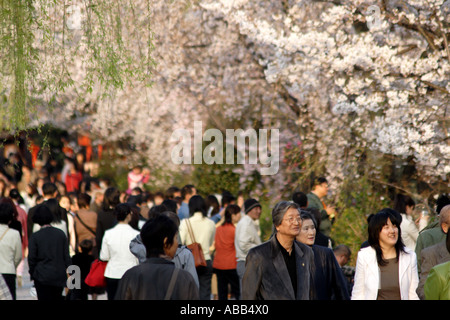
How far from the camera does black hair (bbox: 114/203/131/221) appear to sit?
809 cm

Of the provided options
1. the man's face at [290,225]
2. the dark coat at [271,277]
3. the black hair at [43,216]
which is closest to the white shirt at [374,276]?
the dark coat at [271,277]

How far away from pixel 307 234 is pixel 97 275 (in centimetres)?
305

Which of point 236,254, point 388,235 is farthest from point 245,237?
point 388,235

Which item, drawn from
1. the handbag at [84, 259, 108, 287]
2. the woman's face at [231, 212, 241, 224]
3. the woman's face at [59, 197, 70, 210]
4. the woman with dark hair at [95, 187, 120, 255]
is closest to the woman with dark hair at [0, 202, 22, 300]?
the handbag at [84, 259, 108, 287]

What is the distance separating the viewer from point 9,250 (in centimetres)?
810

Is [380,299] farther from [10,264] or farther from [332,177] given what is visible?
[332,177]

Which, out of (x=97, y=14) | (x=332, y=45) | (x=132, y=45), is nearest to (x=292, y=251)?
(x=97, y=14)

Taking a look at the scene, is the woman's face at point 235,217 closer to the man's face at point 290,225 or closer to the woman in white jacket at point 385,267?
the woman in white jacket at point 385,267

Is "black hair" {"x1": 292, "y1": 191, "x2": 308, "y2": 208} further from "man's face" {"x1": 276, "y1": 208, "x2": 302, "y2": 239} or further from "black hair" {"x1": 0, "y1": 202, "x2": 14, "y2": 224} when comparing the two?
"man's face" {"x1": 276, "y1": 208, "x2": 302, "y2": 239}

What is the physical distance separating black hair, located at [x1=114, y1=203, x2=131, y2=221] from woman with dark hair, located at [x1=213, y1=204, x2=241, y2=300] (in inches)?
103

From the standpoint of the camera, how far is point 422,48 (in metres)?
11.6

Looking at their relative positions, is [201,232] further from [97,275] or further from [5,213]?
[5,213]

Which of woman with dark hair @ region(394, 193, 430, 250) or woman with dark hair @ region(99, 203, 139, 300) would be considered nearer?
woman with dark hair @ region(99, 203, 139, 300)
